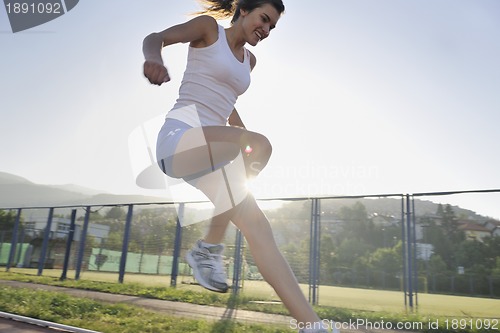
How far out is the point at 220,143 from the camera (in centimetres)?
158

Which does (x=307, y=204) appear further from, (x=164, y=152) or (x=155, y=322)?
(x=164, y=152)

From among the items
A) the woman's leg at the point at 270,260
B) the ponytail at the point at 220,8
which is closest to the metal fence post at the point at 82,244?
the ponytail at the point at 220,8

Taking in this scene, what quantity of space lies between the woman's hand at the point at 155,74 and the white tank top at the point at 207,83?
0.39 metres

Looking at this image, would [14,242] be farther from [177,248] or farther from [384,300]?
[384,300]

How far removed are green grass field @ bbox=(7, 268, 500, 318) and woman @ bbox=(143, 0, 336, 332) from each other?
273 cm

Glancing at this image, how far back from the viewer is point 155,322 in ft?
12.4

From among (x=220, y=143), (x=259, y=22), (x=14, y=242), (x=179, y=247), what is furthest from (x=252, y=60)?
(x=14, y=242)

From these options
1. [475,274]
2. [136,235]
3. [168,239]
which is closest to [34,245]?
[136,235]

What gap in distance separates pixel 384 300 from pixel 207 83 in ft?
19.4

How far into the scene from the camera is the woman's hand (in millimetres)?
1341

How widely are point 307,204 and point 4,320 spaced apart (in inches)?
191

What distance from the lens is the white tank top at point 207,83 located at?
175 cm

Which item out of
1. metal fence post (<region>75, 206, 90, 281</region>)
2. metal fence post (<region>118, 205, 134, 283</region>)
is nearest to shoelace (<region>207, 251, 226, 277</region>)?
metal fence post (<region>118, 205, 134, 283</region>)

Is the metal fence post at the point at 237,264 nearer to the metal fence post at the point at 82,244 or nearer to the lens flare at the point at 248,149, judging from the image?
the metal fence post at the point at 82,244
